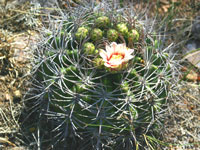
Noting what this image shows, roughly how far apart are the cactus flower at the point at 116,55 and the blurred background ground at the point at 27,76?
71 centimetres

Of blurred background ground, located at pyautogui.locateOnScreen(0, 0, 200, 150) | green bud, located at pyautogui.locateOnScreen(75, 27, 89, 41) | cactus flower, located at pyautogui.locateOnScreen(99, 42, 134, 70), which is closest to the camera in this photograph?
cactus flower, located at pyautogui.locateOnScreen(99, 42, 134, 70)

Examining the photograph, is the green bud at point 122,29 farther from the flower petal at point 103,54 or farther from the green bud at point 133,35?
the flower petal at point 103,54

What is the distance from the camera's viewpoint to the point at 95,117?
2523mm

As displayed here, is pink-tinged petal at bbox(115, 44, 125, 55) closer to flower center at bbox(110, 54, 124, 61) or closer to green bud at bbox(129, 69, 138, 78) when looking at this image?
flower center at bbox(110, 54, 124, 61)

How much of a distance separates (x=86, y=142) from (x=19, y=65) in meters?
1.24

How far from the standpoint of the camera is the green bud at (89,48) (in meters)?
2.43

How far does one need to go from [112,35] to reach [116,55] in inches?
7.6

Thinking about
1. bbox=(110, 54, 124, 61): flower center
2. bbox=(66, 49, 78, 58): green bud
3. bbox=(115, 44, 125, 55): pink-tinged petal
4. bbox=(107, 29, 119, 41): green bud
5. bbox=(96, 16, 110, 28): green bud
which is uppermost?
bbox=(96, 16, 110, 28): green bud

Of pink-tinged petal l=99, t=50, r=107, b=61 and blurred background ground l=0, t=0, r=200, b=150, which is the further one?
blurred background ground l=0, t=0, r=200, b=150

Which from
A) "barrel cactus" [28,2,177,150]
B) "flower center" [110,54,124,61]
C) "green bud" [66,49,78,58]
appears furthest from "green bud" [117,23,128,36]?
"green bud" [66,49,78,58]

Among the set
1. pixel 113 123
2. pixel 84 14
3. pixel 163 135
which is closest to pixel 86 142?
pixel 113 123

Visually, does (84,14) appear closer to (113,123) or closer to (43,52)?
(43,52)

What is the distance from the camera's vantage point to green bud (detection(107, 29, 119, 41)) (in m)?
2.50

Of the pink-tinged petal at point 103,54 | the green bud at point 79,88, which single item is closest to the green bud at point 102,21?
the pink-tinged petal at point 103,54
